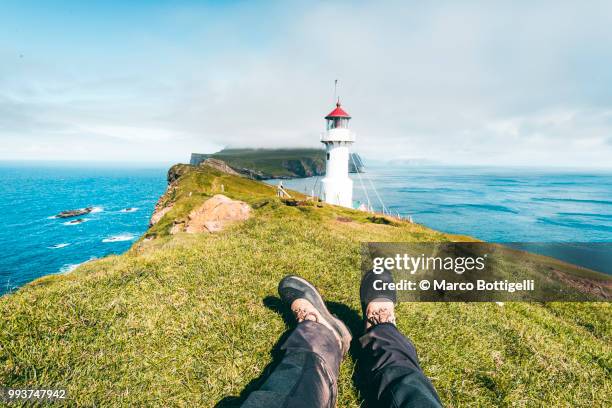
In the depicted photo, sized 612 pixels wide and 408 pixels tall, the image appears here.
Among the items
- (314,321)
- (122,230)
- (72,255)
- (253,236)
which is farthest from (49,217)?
(314,321)

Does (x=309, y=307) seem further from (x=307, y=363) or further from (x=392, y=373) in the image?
(x=392, y=373)

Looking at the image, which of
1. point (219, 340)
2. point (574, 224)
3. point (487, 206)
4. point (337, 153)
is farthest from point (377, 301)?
point (487, 206)

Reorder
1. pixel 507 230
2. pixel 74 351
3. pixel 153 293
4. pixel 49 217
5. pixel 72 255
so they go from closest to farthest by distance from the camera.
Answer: pixel 74 351, pixel 153 293, pixel 72 255, pixel 507 230, pixel 49 217

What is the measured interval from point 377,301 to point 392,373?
5.09ft

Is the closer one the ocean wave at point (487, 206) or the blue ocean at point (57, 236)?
the blue ocean at point (57, 236)

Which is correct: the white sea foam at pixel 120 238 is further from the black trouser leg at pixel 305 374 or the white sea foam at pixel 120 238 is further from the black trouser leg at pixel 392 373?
the black trouser leg at pixel 392 373

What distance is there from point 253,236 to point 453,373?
680 cm

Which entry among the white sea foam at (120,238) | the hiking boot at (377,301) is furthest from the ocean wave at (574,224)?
the white sea foam at (120,238)

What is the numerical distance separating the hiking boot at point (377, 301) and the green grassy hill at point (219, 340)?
1.69ft

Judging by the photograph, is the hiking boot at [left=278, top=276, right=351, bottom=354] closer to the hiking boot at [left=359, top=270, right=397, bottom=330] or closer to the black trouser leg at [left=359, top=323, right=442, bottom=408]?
the black trouser leg at [left=359, top=323, right=442, bottom=408]

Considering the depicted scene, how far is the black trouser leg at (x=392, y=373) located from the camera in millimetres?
3010

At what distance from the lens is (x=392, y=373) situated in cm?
341

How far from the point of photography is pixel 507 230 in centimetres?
6103

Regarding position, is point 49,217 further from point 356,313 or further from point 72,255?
point 356,313
